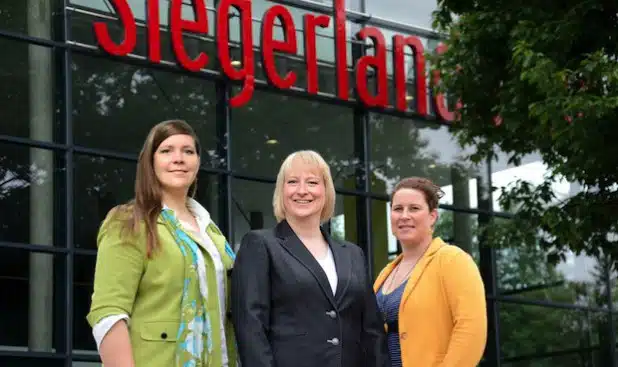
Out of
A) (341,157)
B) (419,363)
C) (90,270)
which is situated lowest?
(419,363)

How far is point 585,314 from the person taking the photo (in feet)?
63.7

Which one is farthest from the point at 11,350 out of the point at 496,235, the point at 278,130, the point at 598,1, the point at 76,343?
the point at 598,1

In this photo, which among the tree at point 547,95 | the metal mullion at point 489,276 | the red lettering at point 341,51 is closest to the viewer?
the tree at point 547,95

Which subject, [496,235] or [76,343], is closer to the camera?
[76,343]

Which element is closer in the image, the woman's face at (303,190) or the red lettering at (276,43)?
the woman's face at (303,190)

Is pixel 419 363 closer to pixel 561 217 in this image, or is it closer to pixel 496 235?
pixel 561 217

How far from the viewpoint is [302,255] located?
5.66 metres

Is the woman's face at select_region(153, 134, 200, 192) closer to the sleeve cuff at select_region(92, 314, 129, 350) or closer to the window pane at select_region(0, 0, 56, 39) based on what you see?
the sleeve cuff at select_region(92, 314, 129, 350)

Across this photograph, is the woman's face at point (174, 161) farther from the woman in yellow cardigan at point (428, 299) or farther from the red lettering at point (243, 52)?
the red lettering at point (243, 52)

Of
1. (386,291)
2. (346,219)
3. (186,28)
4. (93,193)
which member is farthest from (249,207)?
(386,291)

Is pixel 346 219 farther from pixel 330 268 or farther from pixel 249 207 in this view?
pixel 330 268

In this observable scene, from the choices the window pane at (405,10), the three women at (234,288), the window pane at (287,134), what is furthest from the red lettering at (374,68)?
the three women at (234,288)

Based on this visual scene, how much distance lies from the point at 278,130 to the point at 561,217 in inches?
159

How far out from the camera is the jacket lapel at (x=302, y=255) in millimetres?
5594
